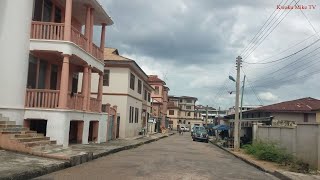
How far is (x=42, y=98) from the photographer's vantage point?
22.5 meters

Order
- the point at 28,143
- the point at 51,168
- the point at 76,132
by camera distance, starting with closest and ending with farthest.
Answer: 1. the point at 51,168
2. the point at 28,143
3. the point at 76,132

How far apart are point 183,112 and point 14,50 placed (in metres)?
127

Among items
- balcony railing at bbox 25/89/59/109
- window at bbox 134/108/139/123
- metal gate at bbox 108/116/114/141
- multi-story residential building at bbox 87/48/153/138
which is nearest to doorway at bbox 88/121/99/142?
metal gate at bbox 108/116/114/141

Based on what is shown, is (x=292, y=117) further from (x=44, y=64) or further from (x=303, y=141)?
(x=44, y=64)

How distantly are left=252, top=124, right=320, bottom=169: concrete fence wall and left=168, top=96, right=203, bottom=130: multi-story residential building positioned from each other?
363ft

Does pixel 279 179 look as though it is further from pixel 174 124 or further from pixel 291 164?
pixel 174 124

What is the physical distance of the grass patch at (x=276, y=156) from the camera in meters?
19.8

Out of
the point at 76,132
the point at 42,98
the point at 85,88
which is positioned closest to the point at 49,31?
the point at 42,98

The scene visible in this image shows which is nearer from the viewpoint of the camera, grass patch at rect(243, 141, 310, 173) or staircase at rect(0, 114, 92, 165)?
staircase at rect(0, 114, 92, 165)

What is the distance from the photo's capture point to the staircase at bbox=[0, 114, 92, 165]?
1748 centimetres

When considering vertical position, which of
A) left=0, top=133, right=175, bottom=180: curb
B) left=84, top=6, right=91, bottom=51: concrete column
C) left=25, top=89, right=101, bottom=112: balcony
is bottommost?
left=0, top=133, right=175, bottom=180: curb

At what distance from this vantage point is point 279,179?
16781 millimetres

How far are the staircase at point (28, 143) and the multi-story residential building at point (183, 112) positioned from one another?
116 metres

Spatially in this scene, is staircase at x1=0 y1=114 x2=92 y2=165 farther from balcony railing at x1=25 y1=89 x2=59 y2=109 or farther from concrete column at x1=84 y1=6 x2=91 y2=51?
concrete column at x1=84 y1=6 x2=91 y2=51
